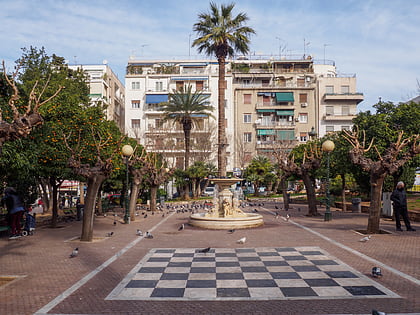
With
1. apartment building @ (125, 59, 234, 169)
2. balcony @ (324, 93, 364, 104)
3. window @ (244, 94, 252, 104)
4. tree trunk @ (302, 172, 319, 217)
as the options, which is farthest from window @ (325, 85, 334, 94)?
tree trunk @ (302, 172, 319, 217)

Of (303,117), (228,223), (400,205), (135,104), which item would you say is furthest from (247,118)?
(400,205)

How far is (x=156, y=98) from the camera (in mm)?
52750

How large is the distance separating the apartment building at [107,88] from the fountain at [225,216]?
29.5 meters

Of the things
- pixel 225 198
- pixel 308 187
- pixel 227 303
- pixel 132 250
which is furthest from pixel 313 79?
pixel 227 303

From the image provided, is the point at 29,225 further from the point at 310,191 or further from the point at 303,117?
the point at 303,117

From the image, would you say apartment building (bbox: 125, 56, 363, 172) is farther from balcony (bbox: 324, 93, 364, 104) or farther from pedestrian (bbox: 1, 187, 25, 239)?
pedestrian (bbox: 1, 187, 25, 239)

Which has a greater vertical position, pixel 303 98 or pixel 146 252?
pixel 303 98

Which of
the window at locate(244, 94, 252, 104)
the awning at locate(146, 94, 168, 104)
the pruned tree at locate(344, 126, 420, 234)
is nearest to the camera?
the pruned tree at locate(344, 126, 420, 234)

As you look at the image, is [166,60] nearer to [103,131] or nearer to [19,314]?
[103,131]

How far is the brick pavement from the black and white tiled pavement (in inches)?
11.2

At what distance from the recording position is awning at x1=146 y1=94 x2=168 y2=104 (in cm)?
5238

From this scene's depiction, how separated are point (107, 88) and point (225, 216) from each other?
128ft

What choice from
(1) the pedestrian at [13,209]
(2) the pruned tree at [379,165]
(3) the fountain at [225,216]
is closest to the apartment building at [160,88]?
(3) the fountain at [225,216]

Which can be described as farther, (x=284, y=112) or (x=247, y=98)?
(x=247, y=98)
